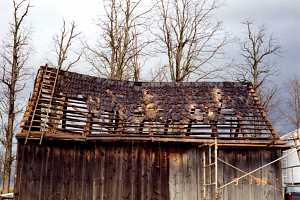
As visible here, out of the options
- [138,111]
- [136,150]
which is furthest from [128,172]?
[138,111]

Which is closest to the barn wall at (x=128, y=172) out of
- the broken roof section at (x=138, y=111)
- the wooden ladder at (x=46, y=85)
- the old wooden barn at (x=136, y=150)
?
the old wooden barn at (x=136, y=150)

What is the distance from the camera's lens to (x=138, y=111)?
675 inches

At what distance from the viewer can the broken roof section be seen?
15.8 meters

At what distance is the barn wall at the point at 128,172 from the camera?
1516 centimetres

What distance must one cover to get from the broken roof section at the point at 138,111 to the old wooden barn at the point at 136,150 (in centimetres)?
4

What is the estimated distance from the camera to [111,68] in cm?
3228

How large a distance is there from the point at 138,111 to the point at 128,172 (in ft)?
8.77

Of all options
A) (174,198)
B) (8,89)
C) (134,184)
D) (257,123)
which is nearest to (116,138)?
(134,184)

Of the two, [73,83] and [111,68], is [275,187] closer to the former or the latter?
[73,83]

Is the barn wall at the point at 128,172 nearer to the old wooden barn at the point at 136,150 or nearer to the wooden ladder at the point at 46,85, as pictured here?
the old wooden barn at the point at 136,150

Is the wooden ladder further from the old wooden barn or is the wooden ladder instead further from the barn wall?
the barn wall

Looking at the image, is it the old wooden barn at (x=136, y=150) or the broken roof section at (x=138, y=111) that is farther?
the broken roof section at (x=138, y=111)

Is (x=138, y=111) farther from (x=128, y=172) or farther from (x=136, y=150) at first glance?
(x=128, y=172)

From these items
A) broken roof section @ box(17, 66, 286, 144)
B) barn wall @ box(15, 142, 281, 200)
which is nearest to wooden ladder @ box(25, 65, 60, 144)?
broken roof section @ box(17, 66, 286, 144)
